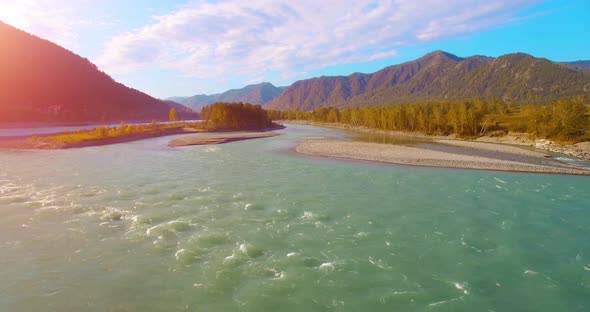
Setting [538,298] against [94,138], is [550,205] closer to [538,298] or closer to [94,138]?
[538,298]

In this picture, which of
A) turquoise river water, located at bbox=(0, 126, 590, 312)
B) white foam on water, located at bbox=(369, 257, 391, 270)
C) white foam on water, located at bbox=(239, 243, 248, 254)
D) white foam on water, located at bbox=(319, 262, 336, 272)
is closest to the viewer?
turquoise river water, located at bbox=(0, 126, 590, 312)

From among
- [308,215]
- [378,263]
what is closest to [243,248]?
[308,215]

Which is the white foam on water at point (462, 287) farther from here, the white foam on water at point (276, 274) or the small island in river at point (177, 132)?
the small island in river at point (177, 132)

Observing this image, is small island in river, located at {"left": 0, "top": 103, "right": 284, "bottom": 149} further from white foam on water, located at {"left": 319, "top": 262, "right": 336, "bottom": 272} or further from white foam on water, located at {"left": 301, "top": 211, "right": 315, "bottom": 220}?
white foam on water, located at {"left": 319, "top": 262, "right": 336, "bottom": 272}

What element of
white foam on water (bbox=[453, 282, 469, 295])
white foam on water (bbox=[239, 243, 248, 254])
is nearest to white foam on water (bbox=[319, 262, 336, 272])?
white foam on water (bbox=[239, 243, 248, 254])

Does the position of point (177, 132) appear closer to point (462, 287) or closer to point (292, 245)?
point (292, 245)

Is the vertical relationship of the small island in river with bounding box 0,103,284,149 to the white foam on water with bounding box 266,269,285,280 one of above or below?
above

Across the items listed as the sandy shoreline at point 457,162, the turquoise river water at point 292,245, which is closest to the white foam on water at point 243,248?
the turquoise river water at point 292,245

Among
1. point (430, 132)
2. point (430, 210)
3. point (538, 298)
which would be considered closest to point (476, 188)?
point (430, 210)
